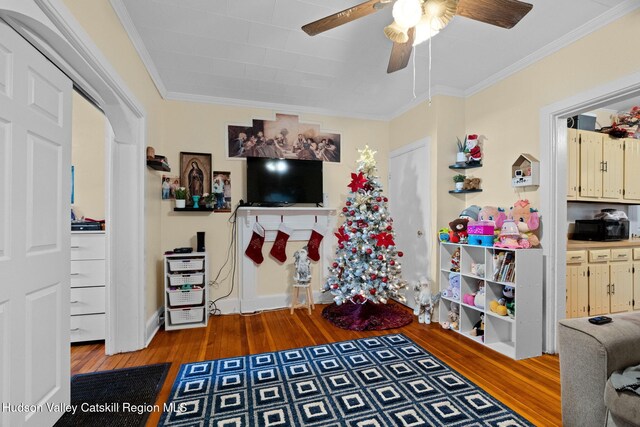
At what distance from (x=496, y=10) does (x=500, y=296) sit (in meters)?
2.31

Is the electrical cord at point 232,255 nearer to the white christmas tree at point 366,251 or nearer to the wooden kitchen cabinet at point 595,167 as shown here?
the white christmas tree at point 366,251

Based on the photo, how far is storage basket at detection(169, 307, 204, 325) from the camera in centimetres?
297

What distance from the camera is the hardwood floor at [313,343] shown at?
1864mm

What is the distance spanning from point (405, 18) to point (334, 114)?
2.47m

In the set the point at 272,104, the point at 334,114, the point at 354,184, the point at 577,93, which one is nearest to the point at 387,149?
the point at 334,114

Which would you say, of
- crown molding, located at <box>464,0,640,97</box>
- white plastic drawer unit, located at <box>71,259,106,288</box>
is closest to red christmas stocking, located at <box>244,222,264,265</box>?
white plastic drawer unit, located at <box>71,259,106,288</box>

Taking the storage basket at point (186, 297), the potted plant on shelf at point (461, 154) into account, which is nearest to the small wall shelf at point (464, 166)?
the potted plant on shelf at point (461, 154)

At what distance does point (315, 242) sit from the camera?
12.3 feet

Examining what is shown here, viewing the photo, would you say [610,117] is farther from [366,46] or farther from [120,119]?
[120,119]

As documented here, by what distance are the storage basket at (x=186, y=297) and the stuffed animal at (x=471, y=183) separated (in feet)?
10.4

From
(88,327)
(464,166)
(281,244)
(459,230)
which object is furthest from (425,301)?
(88,327)

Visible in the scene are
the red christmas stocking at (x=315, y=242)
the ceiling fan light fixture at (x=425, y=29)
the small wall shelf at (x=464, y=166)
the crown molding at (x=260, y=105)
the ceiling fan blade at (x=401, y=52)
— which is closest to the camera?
the ceiling fan light fixture at (x=425, y=29)

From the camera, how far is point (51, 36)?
1390 mm

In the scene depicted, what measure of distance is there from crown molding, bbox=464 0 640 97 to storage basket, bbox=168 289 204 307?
3.84 meters
